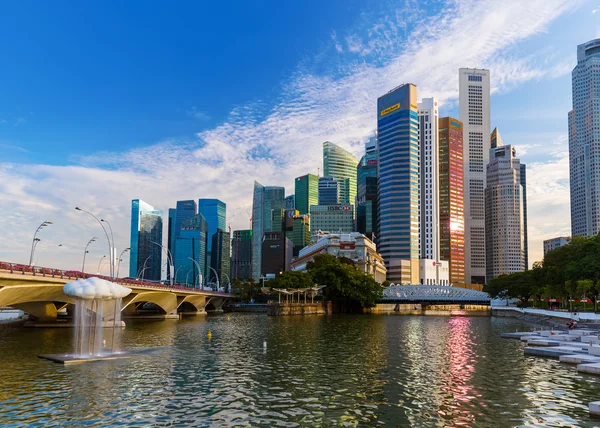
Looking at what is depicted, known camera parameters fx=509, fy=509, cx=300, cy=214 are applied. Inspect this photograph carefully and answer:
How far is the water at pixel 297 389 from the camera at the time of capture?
86.6 feet

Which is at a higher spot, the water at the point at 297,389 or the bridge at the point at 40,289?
the bridge at the point at 40,289

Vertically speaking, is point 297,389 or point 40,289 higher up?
point 40,289

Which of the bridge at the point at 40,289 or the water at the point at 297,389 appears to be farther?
the bridge at the point at 40,289

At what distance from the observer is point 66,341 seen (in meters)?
65.8

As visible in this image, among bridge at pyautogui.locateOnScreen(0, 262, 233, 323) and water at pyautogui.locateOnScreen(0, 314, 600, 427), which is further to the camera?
bridge at pyautogui.locateOnScreen(0, 262, 233, 323)

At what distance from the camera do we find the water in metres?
26.4

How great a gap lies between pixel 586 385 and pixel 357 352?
22788 mm

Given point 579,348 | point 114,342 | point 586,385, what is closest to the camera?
point 586,385

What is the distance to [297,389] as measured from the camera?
110 feet

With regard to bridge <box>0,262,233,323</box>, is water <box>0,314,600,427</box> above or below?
below

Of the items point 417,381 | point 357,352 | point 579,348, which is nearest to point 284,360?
point 357,352

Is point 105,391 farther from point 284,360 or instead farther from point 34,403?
point 284,360

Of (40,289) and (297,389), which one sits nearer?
(297,389)

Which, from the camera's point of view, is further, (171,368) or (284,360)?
(284,360)
